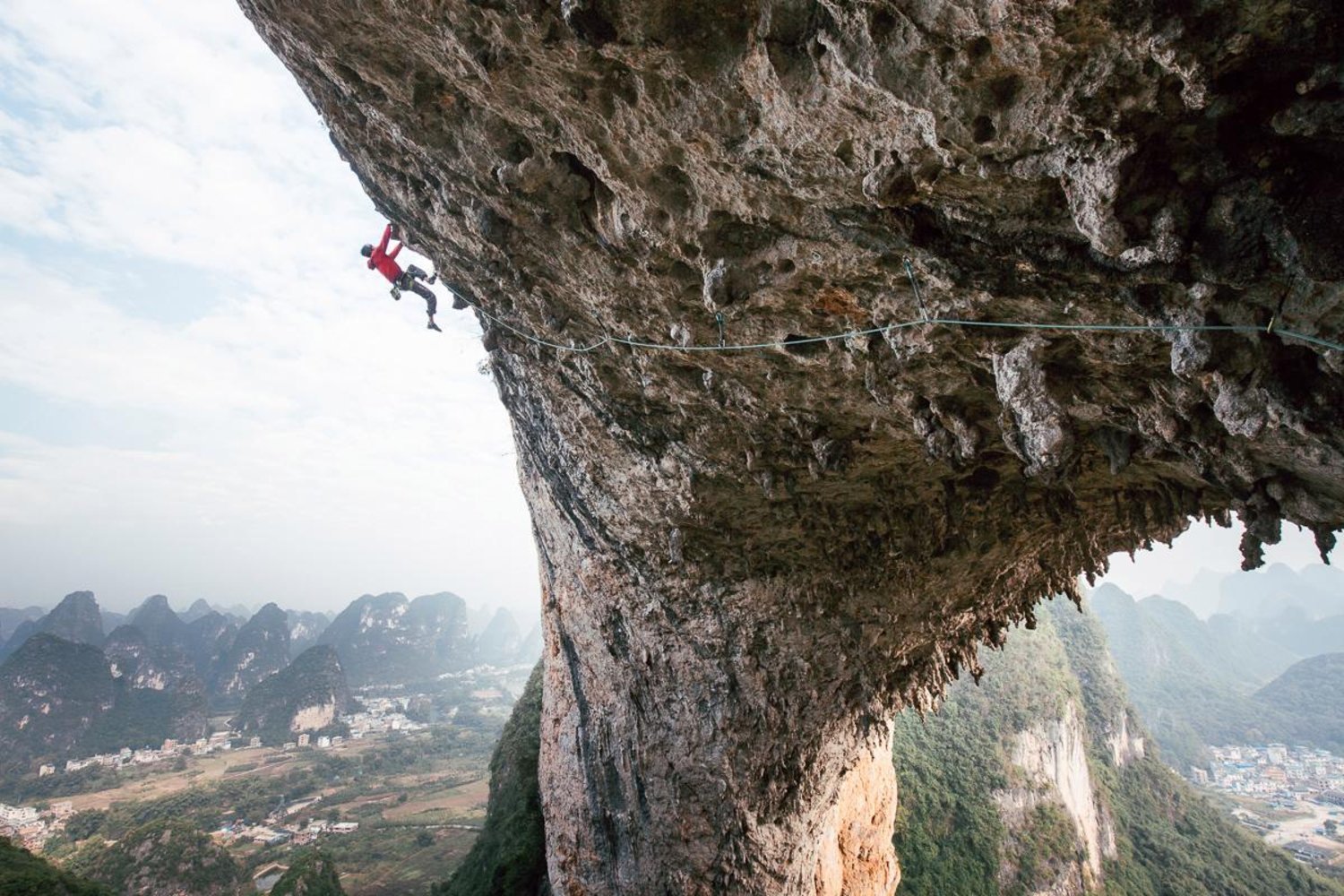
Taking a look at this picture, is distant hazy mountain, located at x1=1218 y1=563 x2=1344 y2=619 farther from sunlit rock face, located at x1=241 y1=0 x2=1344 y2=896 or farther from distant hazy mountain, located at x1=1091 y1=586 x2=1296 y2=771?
sunlit rock face, located at x1=241 y1=0 x2=1344 y2=896

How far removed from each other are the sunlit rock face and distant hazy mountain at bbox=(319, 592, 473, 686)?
353 ft

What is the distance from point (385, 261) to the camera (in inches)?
276

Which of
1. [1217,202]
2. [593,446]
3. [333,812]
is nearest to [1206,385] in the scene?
[1217,202]

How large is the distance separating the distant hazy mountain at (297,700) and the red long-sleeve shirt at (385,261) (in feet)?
250

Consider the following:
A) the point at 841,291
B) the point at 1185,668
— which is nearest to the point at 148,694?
the point at 841,291

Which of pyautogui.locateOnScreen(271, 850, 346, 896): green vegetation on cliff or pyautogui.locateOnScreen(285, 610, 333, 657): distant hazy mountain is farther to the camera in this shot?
pyautogui.locateOnScreen(285, 610, 333, 657): distant hazy mountain

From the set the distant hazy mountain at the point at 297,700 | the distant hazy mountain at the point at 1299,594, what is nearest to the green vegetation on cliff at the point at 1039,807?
the distant hazy mountain at the point at 297,700

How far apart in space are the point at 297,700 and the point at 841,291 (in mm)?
82231

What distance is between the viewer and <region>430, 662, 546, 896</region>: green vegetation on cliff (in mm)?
13914

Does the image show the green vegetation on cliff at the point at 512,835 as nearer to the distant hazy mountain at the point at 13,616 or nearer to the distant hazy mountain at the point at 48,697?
the distant hazy mountain at the point at 48,697

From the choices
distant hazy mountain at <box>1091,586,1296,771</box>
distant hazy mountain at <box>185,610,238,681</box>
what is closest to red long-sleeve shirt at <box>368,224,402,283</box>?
distant hazy mountain at <box>1091,586,1296,771</box>

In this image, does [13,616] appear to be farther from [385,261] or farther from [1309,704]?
[1309,704]

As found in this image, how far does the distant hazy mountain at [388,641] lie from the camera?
102 m

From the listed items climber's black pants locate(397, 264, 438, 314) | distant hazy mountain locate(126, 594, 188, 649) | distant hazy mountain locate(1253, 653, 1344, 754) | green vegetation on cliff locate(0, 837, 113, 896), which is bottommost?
distant hazy mountain locate(1253, 653, 1344, 754)
